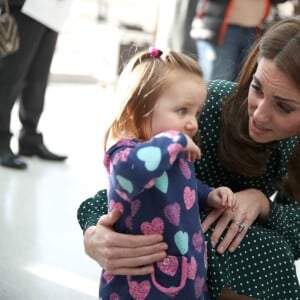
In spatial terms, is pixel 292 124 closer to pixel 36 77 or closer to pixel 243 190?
pixel 243 190

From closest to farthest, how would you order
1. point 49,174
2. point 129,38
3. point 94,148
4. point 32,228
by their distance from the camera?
point 32,228
point 49,174
point 94,148
point 129,38

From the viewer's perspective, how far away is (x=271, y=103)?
3.38ft

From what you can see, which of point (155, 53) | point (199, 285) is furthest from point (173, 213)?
point (155, 53)

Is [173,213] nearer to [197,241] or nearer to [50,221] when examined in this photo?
[197,241]

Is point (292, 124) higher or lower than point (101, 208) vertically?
higher

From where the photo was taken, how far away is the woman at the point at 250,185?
93cm

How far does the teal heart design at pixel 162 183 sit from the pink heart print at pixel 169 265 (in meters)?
0.12

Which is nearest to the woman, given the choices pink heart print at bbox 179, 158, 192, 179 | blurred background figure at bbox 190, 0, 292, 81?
pink heart print at bbox 179, 158, 192, 179

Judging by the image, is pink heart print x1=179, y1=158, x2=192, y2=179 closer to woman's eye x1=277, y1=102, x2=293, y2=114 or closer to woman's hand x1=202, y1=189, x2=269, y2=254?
woman's hand x1=202, y1=189, x2=269, y2=254

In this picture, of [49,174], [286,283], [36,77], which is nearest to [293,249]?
[286,283]

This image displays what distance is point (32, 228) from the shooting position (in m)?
1.87

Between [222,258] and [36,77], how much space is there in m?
1.71

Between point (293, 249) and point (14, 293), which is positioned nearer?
point (293, 249)

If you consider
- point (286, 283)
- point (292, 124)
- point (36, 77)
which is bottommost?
point (36, 77)
